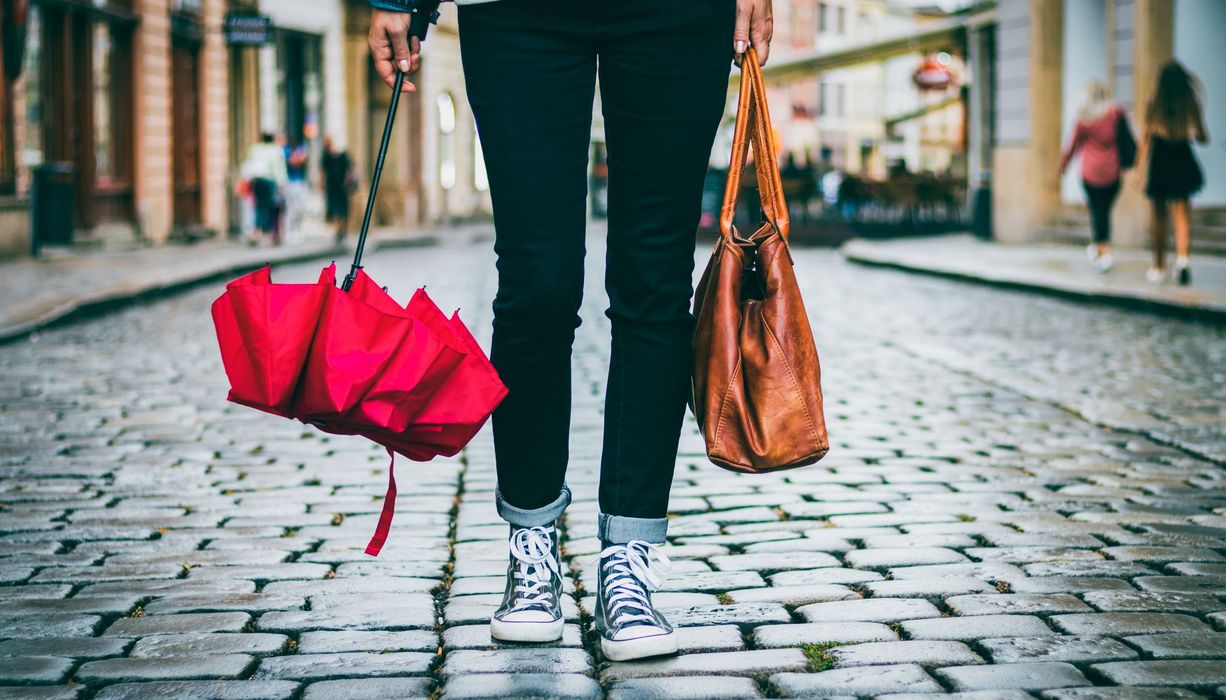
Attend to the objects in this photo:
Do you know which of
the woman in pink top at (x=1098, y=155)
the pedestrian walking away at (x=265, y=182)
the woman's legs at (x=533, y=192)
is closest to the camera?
the woman's legs at (x=533, y=192)

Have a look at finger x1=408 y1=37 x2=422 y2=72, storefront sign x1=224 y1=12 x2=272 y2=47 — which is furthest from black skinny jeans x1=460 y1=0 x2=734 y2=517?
storefront sign x1=224 y1=12 x2=272 y2=47

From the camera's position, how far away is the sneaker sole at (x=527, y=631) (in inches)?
110

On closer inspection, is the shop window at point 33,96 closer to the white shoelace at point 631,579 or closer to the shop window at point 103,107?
the shop window at point 103,107

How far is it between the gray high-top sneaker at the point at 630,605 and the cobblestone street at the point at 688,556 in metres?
0.04

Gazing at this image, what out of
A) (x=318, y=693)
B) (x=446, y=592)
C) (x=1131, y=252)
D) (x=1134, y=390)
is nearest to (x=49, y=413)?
(x=446, y=592)

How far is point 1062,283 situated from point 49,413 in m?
8.81

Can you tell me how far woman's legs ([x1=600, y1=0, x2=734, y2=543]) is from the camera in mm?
2666

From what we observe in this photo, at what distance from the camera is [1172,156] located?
12.4 meters

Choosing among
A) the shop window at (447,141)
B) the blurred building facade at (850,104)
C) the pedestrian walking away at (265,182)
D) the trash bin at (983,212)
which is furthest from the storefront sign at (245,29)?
the blurred building facade at (850,104)

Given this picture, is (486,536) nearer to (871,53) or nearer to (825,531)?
(825,531)

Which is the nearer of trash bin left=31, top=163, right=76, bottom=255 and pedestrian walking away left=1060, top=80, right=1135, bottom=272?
pedestrian walking away left=1060, top=80, right=1135, bottom=272

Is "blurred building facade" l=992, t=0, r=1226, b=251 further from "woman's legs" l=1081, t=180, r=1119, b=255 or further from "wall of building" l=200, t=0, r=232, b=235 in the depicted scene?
"wall of building" l=200, t=0, r=232, b=235

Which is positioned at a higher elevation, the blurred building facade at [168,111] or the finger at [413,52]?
the blurred building facade at [168,111]

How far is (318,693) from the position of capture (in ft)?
8.37
